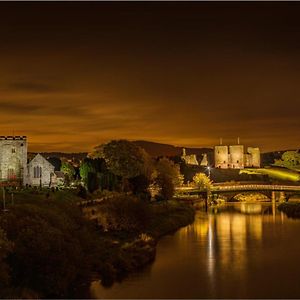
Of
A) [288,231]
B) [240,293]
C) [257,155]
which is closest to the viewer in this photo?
[240,293]

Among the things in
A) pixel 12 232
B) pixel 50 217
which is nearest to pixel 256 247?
pixel 50 217

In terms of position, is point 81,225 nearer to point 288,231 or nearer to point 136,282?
point 136,282

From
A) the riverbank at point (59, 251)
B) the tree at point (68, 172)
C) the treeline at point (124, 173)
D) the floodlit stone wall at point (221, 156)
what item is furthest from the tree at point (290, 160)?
the riverbank at point (59, 251)

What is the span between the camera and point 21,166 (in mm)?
70750

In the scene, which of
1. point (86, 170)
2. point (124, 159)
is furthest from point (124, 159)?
point (86, 170)

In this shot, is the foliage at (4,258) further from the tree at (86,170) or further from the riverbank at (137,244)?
the tree at (86,170)

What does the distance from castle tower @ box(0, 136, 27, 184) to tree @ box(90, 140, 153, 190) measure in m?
10.8

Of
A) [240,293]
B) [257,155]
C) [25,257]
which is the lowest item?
[240,293]

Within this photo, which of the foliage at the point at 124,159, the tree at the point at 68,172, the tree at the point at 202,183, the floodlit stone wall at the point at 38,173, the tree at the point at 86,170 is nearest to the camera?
the tree at the point at 86,170

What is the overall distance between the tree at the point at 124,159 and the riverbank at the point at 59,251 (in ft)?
87.0

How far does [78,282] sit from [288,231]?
101 feet

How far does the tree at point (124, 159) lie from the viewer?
77812 millimetres

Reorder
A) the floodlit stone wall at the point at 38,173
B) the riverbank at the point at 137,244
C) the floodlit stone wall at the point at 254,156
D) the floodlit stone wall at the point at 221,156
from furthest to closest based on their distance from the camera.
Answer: the floodlit stone wall at the point at 254,156
the floodlit stone wall at the point at 221,156
the floodlit stone wall at the point at 38,173
the riverbank at the point at 137,244

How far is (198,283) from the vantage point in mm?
36812
